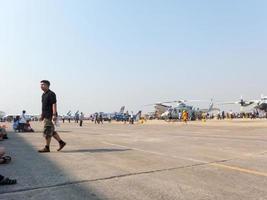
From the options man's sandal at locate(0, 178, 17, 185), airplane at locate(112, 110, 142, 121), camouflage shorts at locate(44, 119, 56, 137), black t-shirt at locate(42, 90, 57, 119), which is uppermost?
airplane at locate(112, 110, 142, 121)

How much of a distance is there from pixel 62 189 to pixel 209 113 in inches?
3857

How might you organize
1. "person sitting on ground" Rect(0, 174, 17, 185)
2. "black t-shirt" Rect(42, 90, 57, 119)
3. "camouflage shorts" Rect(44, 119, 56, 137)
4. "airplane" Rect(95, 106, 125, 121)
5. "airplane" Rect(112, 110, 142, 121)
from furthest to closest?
"airplane" Rect(95, 106, 125, 121) → "airplane" Rect(112, 110, 142, 121) → "black t-shirt" Rect(42, 90, 57, 119) → "camouflage shorts" Rect(44, 119, 56, 137) → "person sitting on ground" Rect(0, 174, 17, 185)

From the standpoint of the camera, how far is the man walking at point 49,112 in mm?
12031

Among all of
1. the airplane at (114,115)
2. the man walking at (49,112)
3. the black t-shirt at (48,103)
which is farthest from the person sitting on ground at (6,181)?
the airplane at (114,115)

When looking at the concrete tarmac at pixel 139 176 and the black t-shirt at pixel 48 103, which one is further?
the black t-shirt at pixel 48 103

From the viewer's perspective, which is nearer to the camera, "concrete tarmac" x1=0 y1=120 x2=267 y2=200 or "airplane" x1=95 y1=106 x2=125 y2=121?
"concrete tarmac" x1=0 y1=120 x2=267 y2=200

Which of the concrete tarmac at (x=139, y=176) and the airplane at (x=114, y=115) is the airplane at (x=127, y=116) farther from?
→ the concrete tarmac at (x=139, y=176)

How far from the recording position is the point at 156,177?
7.12 metres

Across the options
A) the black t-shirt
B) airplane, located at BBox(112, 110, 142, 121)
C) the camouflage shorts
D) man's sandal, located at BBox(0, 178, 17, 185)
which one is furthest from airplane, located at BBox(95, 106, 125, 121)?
man's sandal, located at BBox(0, 178, 17, 185)

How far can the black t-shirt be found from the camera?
12125 millimetres

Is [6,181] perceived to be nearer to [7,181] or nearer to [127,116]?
[7,181]

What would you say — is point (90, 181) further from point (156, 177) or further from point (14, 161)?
point (14, 161)

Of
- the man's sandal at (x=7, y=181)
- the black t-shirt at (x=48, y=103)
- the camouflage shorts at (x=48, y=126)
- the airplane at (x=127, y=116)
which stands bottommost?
the man's sandal at (x=7, y=181)

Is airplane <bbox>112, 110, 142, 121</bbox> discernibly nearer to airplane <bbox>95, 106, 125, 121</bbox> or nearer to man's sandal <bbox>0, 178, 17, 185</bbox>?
airplane <bbox>95, 106, 125, 121</bbox>
